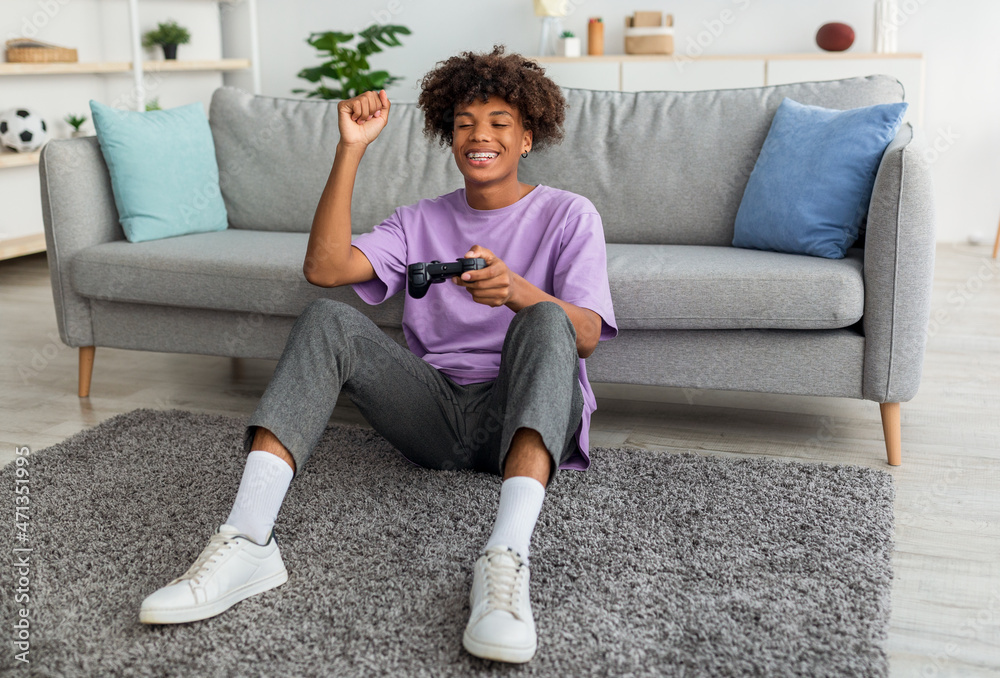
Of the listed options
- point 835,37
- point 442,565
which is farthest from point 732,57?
point 442,565

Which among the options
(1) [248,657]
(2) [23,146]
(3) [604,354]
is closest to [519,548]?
(1) [248,657]

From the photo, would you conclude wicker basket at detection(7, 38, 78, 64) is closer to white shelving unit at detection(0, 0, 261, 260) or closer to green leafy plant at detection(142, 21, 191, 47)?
white shelving unit at detection(0, 0, 261, 260)

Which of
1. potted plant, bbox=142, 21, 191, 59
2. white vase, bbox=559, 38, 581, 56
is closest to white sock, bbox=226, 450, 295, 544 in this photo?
white vase, bbox=559, 38, 581, 56

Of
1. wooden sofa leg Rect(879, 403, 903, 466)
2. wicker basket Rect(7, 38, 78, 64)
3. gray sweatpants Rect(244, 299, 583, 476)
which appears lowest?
wooden sofa leg Rect(879, 403, 903, 466)

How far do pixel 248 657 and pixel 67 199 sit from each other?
1.63m

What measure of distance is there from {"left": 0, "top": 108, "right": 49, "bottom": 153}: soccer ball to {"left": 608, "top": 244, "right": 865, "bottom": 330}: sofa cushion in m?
3.27

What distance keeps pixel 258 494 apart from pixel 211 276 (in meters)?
1.07

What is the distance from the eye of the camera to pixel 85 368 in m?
2.52

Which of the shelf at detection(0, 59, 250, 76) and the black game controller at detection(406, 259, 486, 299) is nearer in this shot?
the black game controller at detection(406, 259, 486, 299)

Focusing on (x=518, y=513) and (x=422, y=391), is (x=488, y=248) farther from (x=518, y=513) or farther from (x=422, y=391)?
(x=518, y=513)

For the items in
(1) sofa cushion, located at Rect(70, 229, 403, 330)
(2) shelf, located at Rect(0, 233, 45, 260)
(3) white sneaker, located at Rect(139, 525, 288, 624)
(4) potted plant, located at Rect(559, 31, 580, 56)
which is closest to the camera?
(3) white sneaker, located at Rect(139, 525, 288, 624)

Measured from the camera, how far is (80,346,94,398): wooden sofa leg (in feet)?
8.23

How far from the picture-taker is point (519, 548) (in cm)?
130

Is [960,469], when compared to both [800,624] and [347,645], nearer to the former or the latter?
[800,624]
